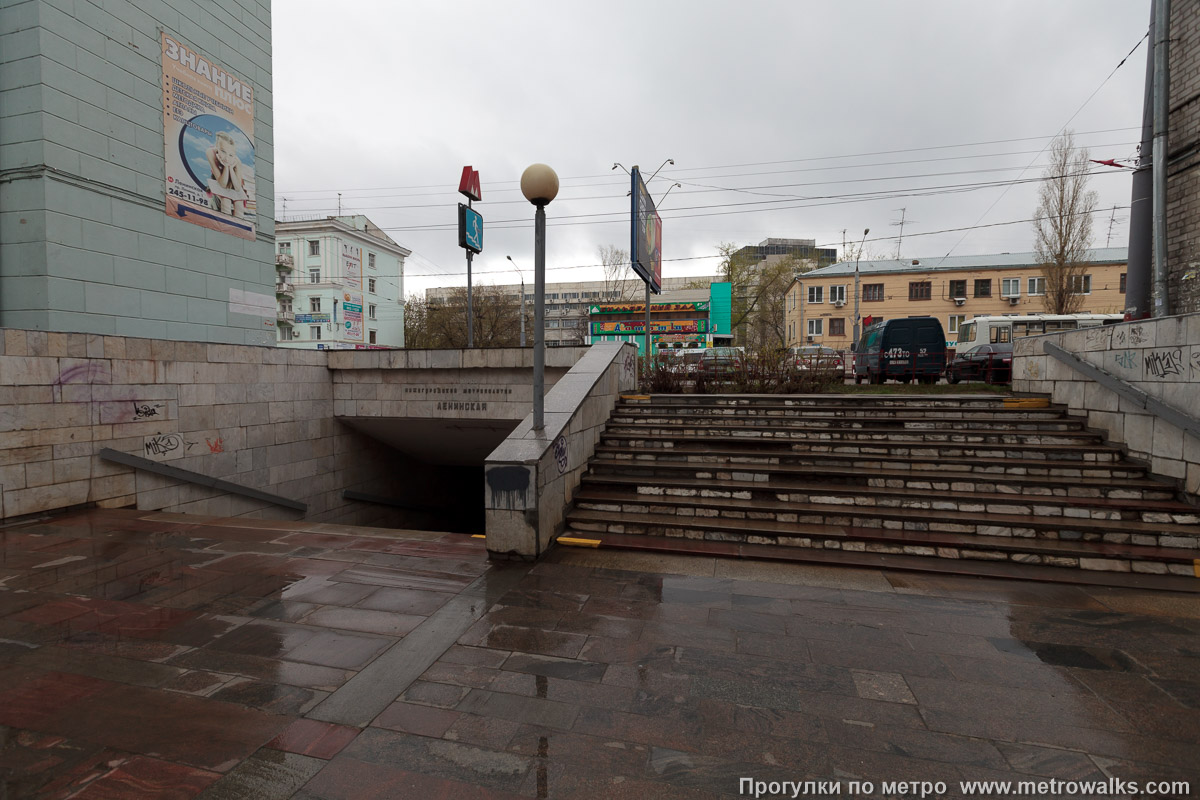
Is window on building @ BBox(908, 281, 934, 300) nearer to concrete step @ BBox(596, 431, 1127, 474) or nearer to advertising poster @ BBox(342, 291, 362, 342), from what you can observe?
concrete step @ BBox(596, 431, 1127, 474)

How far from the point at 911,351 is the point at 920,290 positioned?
111 ft

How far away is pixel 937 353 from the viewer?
49.4ft

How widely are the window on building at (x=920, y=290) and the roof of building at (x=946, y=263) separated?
1089mm

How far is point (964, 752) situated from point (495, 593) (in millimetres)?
3202

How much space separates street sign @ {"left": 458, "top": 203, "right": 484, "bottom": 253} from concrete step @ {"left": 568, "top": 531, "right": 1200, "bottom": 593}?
10734mm

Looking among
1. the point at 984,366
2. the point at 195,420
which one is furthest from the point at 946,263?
the point at 195,420

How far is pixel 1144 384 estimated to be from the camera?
645 centimetres

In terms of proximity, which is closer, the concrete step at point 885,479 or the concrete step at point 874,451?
the concrete step at point 885,479

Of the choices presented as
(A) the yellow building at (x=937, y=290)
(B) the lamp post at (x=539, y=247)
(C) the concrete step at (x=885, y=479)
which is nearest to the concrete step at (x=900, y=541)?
(C) the concrete step at (x=885, y=479)

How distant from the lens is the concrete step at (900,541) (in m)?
4.99

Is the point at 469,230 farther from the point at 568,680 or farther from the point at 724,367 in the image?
the point at 568,680

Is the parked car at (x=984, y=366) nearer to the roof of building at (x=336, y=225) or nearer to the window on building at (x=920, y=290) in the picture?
the window on building at (x=920, y=290)

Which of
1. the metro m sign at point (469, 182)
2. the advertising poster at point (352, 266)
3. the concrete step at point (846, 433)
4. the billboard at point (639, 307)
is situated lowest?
the concrete step at point (846, 433)

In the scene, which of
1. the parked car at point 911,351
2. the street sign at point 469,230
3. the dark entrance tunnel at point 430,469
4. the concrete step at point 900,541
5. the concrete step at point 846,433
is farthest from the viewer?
the parked car at point 911,351
